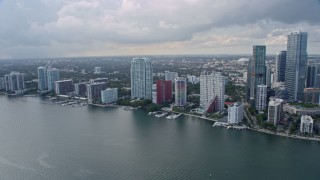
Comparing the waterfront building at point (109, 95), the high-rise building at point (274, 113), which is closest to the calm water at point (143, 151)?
the high-rise building at point (274, 113)

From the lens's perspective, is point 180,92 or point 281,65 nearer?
point 180,92

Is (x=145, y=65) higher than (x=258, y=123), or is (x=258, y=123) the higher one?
(x=145, y=65)

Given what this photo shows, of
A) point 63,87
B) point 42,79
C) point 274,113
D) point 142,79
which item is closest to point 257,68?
point 274,113

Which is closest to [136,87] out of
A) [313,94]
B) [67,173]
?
[313,94]

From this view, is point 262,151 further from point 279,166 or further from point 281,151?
point 279,166

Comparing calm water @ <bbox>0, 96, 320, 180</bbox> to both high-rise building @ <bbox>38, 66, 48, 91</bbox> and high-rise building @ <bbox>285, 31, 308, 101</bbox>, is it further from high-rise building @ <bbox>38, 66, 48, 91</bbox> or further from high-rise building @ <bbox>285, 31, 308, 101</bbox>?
high-rise building @ <bbox>38, 66, 48, 91</bbox>

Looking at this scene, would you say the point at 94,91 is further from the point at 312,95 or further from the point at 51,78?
the point at 312,95
